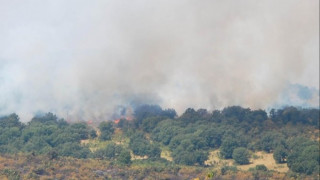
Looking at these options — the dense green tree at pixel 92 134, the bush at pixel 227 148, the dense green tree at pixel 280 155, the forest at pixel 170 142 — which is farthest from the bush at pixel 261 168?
the dense green tree at pixel 92 134

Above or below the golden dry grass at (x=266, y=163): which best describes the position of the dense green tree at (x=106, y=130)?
above

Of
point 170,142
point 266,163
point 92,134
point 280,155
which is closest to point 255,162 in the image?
point 266,163

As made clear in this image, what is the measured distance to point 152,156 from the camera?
72.0 meters

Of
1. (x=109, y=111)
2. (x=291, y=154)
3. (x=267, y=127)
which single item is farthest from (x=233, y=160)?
(x=109, y=111)

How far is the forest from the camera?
215ft

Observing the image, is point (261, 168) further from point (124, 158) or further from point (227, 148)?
point (124, 158)

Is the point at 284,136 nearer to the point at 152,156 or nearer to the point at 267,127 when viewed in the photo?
the point at 267,127

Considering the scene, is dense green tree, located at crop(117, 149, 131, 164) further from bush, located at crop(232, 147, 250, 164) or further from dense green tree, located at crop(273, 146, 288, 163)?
dense green tree, located at crop(273, 146, 288, 163)

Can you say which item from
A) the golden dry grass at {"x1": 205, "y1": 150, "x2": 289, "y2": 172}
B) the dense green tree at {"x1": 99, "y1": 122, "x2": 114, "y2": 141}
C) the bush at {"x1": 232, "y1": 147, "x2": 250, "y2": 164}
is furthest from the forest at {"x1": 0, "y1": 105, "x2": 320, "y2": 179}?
the golden dry grass at {"x1": 205, "y1": 150, "x2": 289, "y2": 172}

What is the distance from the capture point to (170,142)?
77.4 meters

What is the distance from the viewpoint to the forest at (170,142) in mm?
65625

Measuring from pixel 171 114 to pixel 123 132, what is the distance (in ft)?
31.0

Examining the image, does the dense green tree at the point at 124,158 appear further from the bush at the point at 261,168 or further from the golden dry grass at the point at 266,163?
the bush at the point at 261,168

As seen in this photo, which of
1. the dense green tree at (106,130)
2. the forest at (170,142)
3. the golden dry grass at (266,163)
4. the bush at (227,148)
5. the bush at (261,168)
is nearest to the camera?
the forest at (170,142)
